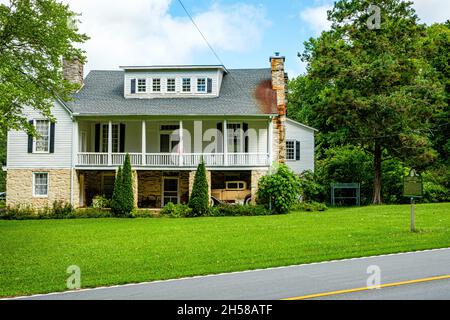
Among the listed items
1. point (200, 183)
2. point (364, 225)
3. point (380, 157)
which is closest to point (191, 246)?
point (364, 225)

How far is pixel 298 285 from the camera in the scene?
9727 millimetres

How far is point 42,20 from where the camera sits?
2175 centimetres

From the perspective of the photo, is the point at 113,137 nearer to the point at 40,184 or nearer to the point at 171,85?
the point at 171,85

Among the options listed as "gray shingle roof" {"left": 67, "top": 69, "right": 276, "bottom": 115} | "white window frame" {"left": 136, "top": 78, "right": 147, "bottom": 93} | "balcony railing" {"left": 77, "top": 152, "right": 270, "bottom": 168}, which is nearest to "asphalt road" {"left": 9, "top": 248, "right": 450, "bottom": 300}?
"balcony railing" {"left": 77, "top": 152, "right": 270, "bottom": 168}

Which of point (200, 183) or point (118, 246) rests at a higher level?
point (200, 183)

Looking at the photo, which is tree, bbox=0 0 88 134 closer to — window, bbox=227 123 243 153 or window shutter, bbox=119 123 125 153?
window shutter, bbox=119 123 125 153

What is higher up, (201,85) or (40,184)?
(201,85)

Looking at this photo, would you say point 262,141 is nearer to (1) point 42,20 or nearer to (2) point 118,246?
(1) point 42,20

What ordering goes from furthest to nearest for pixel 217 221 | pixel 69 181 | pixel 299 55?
1. pixel 299 55
2. pixel 69 181
3. pixel 217 221

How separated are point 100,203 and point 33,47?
9291mm

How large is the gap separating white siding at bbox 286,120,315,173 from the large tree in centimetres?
267

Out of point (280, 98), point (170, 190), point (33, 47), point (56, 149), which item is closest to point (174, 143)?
point (170, 190)

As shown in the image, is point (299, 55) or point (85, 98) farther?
point (299, 55)

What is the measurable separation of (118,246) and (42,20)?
433 inches
